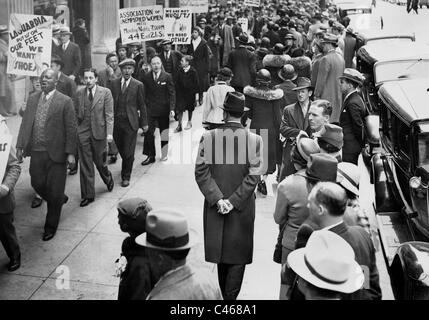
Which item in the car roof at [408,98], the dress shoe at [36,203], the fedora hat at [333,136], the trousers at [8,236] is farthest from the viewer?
the dress shoe at [36,203]

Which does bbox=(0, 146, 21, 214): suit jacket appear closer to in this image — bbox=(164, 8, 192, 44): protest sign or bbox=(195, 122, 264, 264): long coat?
bbox=(195, 122, 264, 264): long coat

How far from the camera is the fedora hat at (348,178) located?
16.4 feet

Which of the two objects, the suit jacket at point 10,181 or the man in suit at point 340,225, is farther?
the suit jacket at point 10,181

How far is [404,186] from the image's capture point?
735 centimetres

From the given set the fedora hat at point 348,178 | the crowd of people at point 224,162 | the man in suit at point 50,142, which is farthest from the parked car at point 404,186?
the man in suit at point 50,142

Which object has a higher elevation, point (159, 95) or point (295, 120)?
point (295, 120)

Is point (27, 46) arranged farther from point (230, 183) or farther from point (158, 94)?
point (230, 183)

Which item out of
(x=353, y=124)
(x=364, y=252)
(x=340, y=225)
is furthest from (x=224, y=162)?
(x=353, y=124)

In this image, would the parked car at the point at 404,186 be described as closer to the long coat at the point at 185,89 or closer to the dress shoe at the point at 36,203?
the dress shoe at the point at 36,203

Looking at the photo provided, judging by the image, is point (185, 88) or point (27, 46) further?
point (185, 88)

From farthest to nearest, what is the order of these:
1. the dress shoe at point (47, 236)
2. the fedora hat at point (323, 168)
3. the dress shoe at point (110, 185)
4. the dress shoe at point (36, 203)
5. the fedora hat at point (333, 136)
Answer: the dress shoe at point (110, 185) → the dress shoe at point (36, 203) → the dress shoe at point (47, 236) → the fedora hat at point (333, 136) → the fedora hat at point (323, 168)

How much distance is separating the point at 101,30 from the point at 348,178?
1414cm

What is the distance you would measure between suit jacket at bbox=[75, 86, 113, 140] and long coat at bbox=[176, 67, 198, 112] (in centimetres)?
384

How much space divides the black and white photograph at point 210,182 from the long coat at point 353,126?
2 cm
